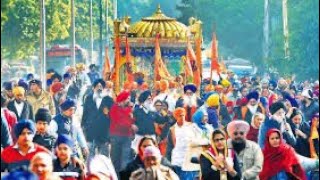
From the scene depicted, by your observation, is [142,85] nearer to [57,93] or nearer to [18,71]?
[57,93]

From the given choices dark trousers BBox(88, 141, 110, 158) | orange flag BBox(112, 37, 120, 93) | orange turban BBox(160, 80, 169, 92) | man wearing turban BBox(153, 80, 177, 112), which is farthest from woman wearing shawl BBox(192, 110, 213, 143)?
orange flag BBox(112, 37, 120, 93)

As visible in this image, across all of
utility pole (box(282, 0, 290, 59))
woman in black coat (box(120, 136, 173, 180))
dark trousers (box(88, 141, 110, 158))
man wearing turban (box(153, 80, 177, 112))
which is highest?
utility pole (box(282, 0, 290, 59))

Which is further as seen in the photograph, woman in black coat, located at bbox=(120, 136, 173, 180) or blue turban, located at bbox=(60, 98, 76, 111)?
blue turban, located at bbox=(60, 98, 76, 111)

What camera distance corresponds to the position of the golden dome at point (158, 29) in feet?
123

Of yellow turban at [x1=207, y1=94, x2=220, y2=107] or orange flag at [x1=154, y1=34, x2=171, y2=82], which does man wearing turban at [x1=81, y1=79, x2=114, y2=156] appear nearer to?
yellow turban at [x1=207, y1=94, x2=220, y2=107]

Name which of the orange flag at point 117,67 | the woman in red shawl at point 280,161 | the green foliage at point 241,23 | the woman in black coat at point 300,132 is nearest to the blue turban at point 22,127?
the woman in red shawl at point 280,161

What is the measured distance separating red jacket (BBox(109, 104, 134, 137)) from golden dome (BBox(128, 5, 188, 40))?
13.8 meters

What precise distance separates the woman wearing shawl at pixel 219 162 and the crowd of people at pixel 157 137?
1 centimetres

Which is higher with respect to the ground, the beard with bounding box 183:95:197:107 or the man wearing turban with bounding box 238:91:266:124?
the beard with bounding box 183:95:197:107

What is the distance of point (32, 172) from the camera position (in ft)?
42.7

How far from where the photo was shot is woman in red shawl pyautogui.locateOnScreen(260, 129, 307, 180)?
16.8 meters

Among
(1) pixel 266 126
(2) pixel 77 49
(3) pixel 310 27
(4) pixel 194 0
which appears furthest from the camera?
(2) pixel 77 49

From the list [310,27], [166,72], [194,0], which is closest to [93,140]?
[166,72]

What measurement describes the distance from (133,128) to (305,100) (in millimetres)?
4235
